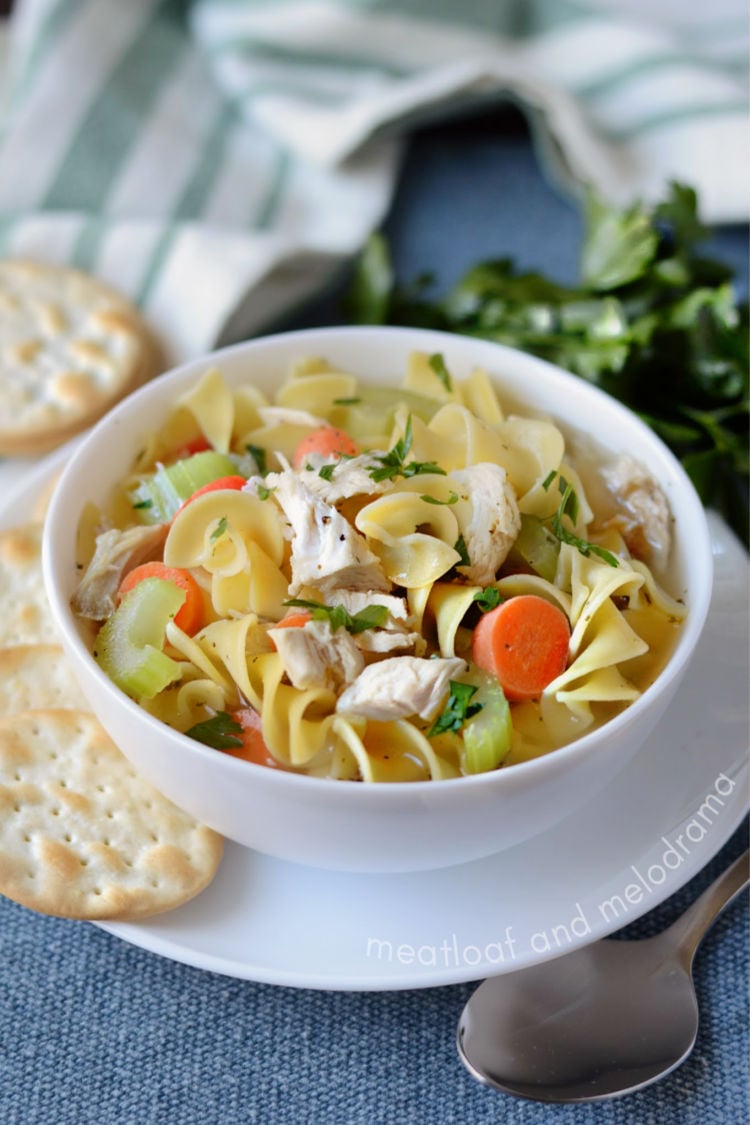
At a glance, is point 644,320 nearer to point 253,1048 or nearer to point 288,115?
point 288,115

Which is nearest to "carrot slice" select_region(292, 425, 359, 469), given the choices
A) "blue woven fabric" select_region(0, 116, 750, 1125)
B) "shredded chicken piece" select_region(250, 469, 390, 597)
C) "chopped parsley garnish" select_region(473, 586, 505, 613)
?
"shredded chicken piece" select_region(250, 469, 390, 597)

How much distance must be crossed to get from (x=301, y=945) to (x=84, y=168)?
3.78 meters

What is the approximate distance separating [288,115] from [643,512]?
3059 mm

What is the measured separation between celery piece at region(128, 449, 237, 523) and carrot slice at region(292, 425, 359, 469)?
197mm

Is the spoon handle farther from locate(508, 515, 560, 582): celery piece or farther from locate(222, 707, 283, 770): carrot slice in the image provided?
locate(222, 707, 283, 770): carrot slice

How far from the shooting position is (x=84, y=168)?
505 centimetres

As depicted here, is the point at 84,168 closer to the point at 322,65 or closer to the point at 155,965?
the point at 322,65

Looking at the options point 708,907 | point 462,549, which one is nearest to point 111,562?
point 462,549

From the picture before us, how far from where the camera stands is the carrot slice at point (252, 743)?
265 centimetres

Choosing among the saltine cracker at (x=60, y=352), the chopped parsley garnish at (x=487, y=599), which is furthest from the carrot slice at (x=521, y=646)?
the saltine cracker at (x=60, y=352)

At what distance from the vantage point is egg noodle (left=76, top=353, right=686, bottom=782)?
2.64 m

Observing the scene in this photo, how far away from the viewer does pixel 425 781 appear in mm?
2547

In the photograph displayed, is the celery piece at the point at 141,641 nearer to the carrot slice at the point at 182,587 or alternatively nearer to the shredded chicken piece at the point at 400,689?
the carrot slice at the point at 182,587

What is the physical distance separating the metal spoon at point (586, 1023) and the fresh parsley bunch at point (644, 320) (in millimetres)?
1566
